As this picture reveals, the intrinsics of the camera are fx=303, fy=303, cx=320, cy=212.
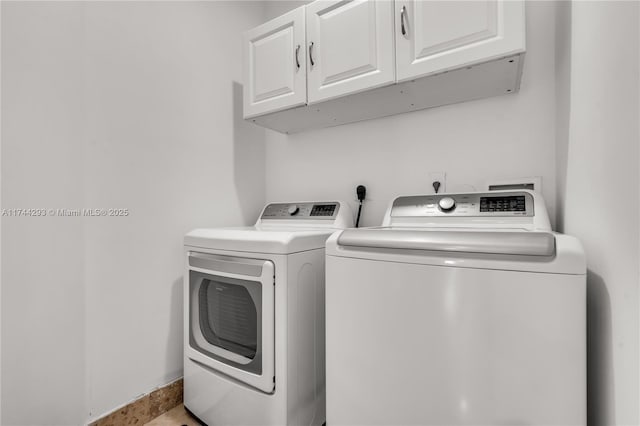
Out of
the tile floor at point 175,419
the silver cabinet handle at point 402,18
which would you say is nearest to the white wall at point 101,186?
the tile floor at point 175,419

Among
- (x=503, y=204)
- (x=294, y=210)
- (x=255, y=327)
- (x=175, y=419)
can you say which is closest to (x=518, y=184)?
(x=503, y=204)

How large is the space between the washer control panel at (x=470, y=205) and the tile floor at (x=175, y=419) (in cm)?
133

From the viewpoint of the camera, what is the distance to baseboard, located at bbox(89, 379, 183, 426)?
1293 millimetres

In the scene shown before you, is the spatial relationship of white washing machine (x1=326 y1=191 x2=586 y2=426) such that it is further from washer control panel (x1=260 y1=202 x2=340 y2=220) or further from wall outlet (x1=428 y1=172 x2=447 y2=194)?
washer control panel (x1=260 y1=202 x2=340 y2=220)

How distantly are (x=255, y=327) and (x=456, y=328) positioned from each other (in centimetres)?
74

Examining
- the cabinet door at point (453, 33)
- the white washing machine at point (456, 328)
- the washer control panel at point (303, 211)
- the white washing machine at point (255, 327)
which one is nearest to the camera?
the white washing machine at point (456, 328)

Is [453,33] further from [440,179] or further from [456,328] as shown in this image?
[456,328]

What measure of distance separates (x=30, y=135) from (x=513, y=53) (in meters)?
1.71

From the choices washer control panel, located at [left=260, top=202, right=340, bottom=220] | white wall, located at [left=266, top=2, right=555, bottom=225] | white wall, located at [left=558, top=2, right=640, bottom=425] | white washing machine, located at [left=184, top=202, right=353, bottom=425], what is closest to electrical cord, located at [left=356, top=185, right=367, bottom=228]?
white wall, located at [left=266, top=2, right=555, bottom=225]

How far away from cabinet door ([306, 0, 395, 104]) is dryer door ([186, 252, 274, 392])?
84 cm

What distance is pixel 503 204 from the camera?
44.7 inches

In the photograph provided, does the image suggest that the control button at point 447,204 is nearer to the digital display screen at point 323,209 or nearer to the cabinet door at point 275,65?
the digital display screen at point 323,209

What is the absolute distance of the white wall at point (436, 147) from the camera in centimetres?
128

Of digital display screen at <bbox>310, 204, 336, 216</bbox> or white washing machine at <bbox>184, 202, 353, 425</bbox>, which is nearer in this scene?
white washing machine at <bbox>184, 202, 353, 425</bbox>
